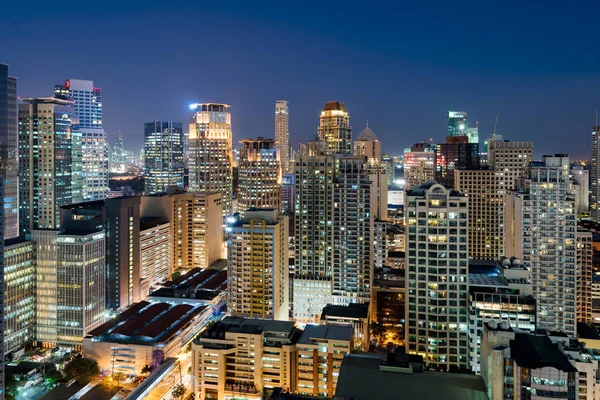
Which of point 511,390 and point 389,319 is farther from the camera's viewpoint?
point 389,319

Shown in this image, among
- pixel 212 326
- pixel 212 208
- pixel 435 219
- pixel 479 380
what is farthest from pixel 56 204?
pixel 479 380

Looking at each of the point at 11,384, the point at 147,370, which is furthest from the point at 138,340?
the point at 11,384

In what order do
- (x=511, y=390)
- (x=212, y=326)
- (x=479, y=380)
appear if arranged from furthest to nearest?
(x=212, y=326) < (x=479, y=380) < (x=511, y=390)

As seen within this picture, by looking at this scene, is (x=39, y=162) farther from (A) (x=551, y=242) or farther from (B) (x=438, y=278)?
(A) (x=551, y=242)

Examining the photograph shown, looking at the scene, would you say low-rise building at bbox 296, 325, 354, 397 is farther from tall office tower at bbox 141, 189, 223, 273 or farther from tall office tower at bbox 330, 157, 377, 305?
tall office tower at bbox 141, 189, 223, 273

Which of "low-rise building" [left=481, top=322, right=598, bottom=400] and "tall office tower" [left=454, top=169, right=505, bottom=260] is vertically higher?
"tall office tower" [left=454, top=169, right=505, bottom=260]

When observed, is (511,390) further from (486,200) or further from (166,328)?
(486,200)

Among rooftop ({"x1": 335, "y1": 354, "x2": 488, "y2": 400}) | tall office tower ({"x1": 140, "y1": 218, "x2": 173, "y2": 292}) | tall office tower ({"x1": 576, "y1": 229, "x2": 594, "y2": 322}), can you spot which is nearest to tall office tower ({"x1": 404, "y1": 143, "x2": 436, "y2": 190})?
tall office tower ({"x1": 576, "y1": 229, "x2": 594, "y2": 322})
